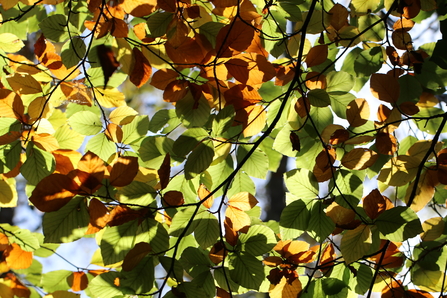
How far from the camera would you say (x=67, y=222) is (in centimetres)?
68

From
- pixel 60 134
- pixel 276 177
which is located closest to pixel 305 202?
pixel 60 134

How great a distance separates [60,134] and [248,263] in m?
0.67

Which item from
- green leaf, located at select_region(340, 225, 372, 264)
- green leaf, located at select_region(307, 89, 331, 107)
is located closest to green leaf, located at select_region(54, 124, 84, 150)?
green leaf, located at select_region(307, 89, 331, 107)

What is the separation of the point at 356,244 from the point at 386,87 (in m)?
0.42

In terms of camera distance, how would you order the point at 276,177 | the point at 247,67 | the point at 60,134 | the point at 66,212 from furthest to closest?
the point at 276,177
the point at 60,134
the point at 247,67
the point at 66,212

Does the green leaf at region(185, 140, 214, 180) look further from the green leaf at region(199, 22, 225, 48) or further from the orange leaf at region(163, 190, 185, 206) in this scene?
the green leaf at region(199, 22, 225, 48)

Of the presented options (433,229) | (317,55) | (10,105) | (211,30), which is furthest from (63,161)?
(433,229)

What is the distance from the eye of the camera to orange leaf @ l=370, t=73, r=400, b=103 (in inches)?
36.8

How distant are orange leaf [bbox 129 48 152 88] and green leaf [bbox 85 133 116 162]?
215 mm

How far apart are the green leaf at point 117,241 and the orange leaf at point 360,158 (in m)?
0.53

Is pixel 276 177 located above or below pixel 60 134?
above

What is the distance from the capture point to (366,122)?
99cm

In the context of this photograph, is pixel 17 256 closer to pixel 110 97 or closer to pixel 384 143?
pixel 110 97

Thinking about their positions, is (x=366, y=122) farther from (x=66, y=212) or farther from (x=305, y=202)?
(x=66, y=212)
